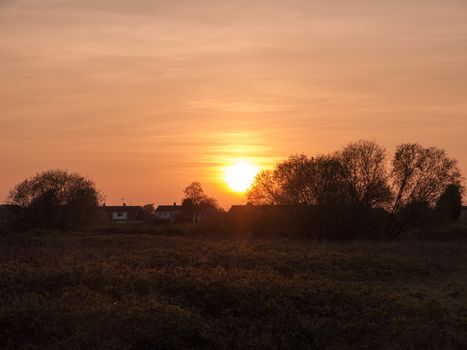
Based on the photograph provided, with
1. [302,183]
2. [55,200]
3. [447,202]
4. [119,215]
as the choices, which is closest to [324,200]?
[302,183]

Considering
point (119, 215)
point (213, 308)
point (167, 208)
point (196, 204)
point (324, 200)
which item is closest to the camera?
point (213, 308)

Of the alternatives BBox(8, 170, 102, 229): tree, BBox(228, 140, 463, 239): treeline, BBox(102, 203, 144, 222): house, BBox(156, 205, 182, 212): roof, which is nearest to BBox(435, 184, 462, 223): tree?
BBox(228, 140, 463, 239): treeline

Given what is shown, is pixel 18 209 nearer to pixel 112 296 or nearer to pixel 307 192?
pixel 307 192

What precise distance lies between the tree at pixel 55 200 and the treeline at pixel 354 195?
15805mm

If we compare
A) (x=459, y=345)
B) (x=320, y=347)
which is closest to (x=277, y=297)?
(x=320, y=347)

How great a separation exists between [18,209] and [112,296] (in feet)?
148

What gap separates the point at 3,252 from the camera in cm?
2423

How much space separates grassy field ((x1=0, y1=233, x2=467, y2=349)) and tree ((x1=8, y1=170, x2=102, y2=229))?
35.5 m

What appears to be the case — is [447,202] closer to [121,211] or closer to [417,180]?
[417,180]

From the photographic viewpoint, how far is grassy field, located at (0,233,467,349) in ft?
39.1

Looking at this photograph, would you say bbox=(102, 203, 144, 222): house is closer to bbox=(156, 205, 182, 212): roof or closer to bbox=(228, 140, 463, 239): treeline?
bbox=(156, 205, 182, 212): roof

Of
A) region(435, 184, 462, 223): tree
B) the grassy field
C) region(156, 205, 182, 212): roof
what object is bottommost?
the grassy field

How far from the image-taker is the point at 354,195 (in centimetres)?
5103

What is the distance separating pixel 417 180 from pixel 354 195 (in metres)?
6.47
